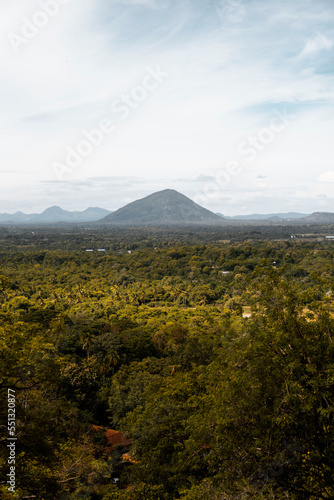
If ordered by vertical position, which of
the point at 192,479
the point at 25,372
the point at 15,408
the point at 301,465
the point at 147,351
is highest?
the point at 25,372

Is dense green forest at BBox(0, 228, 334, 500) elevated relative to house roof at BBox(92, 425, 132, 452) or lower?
elevated

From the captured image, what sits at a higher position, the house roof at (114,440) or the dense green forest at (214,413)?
the dense green forest at (214,413)

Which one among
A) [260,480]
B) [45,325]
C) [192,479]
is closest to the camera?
[260,480]

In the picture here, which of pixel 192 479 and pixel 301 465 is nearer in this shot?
pixel 301 465

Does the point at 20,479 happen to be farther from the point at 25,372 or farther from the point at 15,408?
the point at 25,372

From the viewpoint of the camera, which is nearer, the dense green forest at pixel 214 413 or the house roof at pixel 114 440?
the dense green forest at pixel 214 413

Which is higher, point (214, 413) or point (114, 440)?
point (214, 413)

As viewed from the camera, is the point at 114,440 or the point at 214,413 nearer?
the point at 214,413

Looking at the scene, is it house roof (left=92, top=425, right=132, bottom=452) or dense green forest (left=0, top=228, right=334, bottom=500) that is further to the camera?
house roof (left=92, top=425, right=132, bottom=452)

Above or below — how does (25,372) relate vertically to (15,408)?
above

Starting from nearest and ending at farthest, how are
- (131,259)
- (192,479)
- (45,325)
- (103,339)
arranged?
1. (192,479)
2. (103,339)
3. (45,325)
4. (131,259)

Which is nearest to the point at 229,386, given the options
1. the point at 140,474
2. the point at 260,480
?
the point at 260,480
